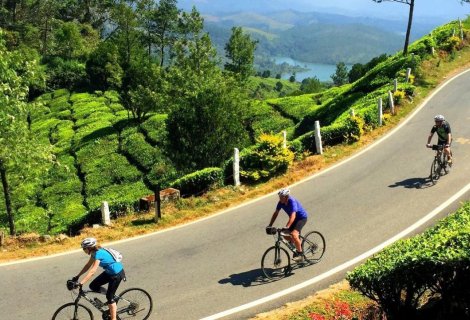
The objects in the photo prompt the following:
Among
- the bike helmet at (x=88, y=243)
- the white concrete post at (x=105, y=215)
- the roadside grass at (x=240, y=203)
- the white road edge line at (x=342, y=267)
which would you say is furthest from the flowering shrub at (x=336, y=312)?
the white concrete post at (x=105, y=215)

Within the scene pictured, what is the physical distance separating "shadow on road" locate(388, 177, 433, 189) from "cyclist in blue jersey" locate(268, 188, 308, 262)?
6.87m

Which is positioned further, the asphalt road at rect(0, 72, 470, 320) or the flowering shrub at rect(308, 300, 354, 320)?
the asphalt road at rect(0, 72, 470, 320)

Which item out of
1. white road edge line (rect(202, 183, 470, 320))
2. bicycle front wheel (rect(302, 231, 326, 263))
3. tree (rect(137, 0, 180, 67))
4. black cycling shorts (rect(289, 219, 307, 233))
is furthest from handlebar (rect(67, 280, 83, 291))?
tree (rect(137, 0, 180, 67))

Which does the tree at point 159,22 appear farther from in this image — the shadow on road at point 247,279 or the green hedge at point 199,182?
the shadow on road at point 247,279

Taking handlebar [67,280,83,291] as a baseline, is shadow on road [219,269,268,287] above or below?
below

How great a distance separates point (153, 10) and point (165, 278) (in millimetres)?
70846

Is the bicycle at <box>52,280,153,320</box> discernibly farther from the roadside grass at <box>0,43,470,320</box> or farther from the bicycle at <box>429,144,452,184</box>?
the bicycle at <box>429,144,452,184</box>

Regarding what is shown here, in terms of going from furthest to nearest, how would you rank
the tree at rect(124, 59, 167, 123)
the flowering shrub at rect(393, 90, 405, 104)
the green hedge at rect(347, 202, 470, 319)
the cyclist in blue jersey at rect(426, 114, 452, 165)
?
the tree at rect(124, 59, 167, 123)
the flowering shrub at rect(393, 90, 405, 104)
the cyclist in blue jersey at rect(426, 114, 452, 165)
the green hedge at rect(347, 202, 470, 319)

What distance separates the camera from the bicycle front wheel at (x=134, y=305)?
405 inches

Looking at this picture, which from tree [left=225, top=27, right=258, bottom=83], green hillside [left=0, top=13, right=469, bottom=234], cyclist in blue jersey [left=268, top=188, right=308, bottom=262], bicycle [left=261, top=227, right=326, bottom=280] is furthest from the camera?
tree [left=225, top=27, right=258, bottom=83]

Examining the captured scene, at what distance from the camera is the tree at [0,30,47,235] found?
17.7m

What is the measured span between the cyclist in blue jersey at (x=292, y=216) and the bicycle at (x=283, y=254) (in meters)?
0.17

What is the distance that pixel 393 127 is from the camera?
25.0 meters

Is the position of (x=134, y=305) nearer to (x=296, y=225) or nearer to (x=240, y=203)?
(x=296, y=225)
